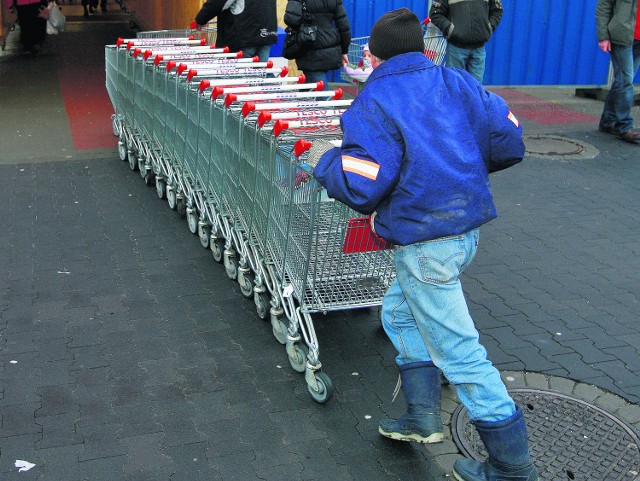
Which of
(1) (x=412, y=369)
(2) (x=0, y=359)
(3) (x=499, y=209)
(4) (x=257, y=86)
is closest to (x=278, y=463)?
(1) (x=412, y=369)

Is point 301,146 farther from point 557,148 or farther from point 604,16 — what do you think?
point 604,16

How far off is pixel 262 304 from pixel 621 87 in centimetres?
631

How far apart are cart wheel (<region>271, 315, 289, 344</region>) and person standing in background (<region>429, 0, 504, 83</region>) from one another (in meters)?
5.72

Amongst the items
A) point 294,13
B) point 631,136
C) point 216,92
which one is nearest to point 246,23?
point 294,13

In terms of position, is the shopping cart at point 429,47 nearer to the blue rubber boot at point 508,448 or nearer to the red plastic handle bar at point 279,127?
the red plastic handle bar at point 279,127

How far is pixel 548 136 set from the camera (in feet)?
33.3

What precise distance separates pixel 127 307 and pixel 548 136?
638 centimetres

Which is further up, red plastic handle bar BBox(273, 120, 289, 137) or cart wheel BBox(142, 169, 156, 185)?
red plastic handle bar BBox(273, 120, 289, 137)

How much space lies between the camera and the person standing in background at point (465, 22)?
960 centimetres

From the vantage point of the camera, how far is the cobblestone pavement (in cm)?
404

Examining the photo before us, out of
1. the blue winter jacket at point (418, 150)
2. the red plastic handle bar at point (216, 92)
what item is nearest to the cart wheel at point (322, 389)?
the blue winter jacket at point (418, 150)

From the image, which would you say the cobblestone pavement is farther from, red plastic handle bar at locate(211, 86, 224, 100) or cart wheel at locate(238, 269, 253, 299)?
red plastic handle bar at locate(211, 86, 224, 100)

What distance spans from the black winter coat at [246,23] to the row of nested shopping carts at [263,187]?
1294 mm

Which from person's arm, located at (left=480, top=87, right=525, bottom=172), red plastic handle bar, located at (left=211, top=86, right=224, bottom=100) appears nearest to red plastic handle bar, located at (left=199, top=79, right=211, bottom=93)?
red plastic handle bar, located at (left=211, top=86, right=224, bottom=100)
